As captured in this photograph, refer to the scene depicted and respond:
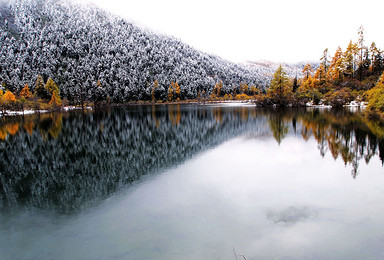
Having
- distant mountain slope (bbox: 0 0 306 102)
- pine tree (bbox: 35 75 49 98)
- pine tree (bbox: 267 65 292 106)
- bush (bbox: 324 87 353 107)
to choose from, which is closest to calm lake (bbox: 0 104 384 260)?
bush (bbox: 324 87 353 107)

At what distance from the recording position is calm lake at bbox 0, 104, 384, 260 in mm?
7105

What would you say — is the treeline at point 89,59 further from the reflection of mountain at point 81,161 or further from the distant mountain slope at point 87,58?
the reflection of mountain at point 81,161

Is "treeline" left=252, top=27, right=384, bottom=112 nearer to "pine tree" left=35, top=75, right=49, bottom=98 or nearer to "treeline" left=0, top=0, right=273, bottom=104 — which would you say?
"treeline" left=0, top=0, right=273, bottom=104

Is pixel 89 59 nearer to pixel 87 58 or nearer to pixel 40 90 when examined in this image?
pixel 87 58

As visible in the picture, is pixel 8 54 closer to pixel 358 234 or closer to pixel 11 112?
pixel 11 112

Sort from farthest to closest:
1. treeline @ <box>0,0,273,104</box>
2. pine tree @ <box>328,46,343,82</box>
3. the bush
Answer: treeline @ <box>0,0,273,104</box> < pine tree @ <box>328,46,343,82</box> < the bush

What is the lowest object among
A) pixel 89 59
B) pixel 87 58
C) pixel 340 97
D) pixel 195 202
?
pixel 195 202

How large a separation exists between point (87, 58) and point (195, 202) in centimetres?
15835

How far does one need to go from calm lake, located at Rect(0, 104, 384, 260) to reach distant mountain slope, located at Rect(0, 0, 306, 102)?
334 ft

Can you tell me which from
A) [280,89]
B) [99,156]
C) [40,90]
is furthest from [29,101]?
[280,89]

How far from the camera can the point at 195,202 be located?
10297 millimetres

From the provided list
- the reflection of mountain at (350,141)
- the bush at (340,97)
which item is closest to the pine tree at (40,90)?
the reflection of mountain at (350,141)

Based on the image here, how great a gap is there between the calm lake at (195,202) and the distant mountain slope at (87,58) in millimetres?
101772

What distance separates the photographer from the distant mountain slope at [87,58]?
5027 inches
